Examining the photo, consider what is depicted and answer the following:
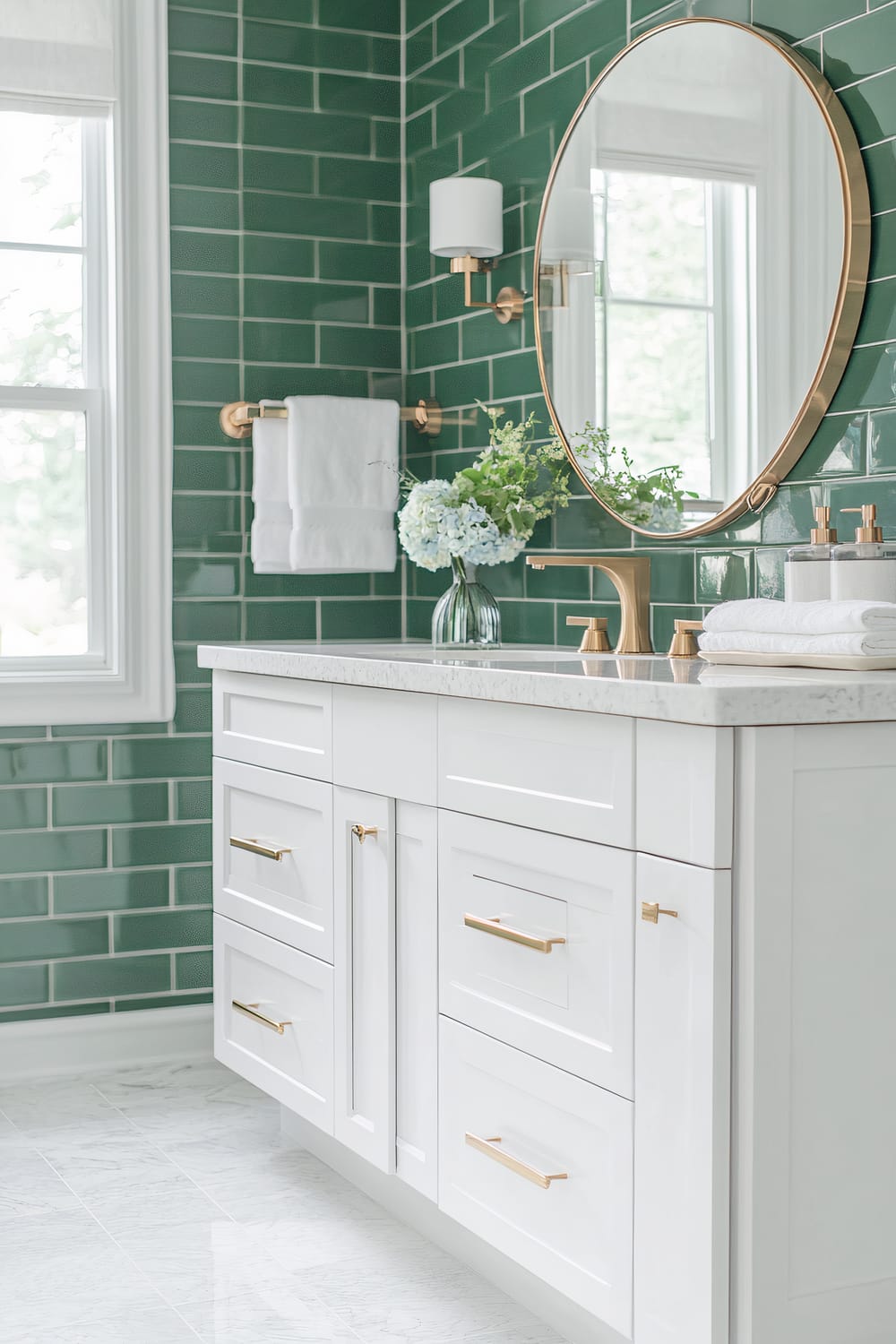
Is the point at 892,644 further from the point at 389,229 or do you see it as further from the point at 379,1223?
the point at 389,229

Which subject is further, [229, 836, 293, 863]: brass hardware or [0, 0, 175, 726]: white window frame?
[0, 0, 175, 726]: white window frame

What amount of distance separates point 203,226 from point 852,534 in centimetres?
188

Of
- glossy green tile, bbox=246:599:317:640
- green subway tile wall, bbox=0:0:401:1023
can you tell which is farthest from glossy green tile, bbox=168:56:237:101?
glossy green tile, bbox=246:599:317:640

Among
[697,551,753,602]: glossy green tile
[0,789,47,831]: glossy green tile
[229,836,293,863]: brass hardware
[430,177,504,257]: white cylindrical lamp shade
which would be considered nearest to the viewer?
[697,551,753,602]: glossy green tile

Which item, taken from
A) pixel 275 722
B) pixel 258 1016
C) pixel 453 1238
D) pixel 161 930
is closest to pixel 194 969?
pixel 161 930

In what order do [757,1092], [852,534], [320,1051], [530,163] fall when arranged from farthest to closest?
[530,163]
[320,1051]
[852,534]
[757,1092]

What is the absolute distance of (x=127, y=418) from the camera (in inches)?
129

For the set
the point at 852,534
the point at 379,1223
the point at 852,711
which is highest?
the point at 852,534

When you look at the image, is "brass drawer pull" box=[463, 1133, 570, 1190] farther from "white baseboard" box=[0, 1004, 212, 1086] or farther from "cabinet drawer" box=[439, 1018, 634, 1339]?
"white baseboard" box=[0, 1004, 212, 1086]

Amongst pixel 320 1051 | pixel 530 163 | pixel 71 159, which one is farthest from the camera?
pixel 71 159

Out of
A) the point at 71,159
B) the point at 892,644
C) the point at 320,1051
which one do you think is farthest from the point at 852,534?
the point at 71,159

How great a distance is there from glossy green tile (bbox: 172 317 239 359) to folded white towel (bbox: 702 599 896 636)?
177cm

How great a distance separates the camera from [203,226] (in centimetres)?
334

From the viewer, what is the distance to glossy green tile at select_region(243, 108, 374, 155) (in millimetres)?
3367
